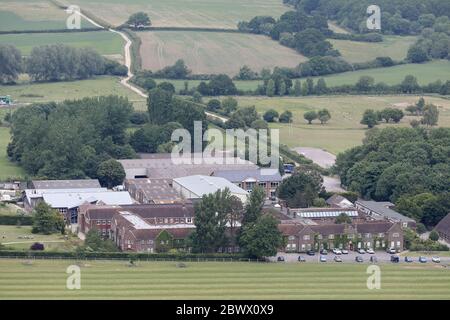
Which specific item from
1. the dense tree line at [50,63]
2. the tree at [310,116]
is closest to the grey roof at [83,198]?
the tree at [310,116]

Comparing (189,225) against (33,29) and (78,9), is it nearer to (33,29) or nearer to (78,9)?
(33,29)

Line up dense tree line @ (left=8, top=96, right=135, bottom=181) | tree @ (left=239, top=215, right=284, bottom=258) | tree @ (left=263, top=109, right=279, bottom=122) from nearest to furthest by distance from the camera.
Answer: tree @ (left=239, top=215, right=284, bottom=258) → dense tree line @ (left=8, top=96, right=135, bottom=181) → tree @ (left=263, top=109, right=279, bottom=122)

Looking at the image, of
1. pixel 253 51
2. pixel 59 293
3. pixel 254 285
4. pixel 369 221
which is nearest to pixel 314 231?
pixel 369 221

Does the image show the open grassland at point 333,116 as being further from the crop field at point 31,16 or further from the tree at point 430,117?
the crop field at point 31,16

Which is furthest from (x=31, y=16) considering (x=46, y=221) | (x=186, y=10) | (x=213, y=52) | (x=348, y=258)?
(x=348, y=258)

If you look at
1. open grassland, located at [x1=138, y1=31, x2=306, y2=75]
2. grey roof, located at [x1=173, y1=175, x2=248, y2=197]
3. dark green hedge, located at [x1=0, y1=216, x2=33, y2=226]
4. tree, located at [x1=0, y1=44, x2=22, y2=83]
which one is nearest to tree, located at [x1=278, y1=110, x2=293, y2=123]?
open grassland, located at [x1=138, y1=31, x2=306, y2=75]

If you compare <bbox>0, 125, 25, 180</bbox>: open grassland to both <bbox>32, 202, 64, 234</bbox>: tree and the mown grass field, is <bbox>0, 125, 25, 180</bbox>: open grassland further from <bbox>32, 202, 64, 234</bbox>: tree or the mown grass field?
the mown grass field

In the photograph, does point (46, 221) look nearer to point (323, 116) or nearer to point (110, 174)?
point (110, 174)

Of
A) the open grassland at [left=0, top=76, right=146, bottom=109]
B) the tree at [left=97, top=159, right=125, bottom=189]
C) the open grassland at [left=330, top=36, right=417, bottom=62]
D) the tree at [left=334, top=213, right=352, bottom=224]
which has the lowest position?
the open grassland at [left=0, top=76, right=146, bottom=109]
